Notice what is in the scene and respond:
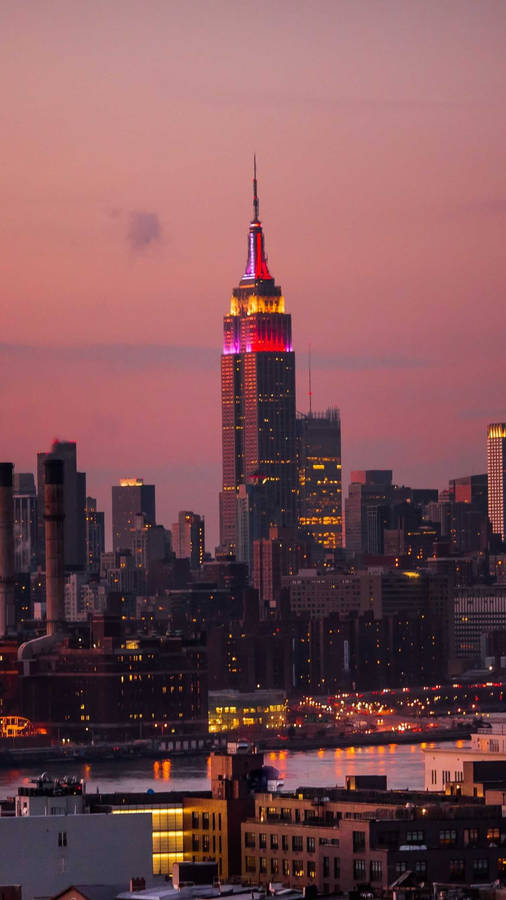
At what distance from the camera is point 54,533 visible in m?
129

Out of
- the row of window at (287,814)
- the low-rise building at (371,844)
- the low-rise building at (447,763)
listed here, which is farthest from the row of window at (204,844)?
the low-rise building at (447,763)

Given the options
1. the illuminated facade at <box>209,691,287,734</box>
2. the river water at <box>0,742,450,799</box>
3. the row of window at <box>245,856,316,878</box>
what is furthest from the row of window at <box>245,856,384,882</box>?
the illuminated facade at <box>209,691,287,734</box>

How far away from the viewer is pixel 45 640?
131 meters

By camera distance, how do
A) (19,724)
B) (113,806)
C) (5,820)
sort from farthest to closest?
1. (19,724)
2. (113,806)
3. (5,820)

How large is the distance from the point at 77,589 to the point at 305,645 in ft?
110

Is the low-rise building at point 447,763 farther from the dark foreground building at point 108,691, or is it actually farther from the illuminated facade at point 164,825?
the dark foreground building at point 108,691

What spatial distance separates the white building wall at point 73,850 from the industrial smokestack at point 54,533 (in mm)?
Answer: 89026

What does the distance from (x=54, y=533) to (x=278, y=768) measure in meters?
33.0

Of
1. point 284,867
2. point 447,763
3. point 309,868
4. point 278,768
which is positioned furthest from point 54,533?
point 309,868

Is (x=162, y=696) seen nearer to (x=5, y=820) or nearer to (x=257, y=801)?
(x=257, y=801)

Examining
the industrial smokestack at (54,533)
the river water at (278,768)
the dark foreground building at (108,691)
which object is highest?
the industrial smokestack at (54,533)

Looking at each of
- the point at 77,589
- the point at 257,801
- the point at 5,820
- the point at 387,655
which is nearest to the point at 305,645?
the point at 387,655

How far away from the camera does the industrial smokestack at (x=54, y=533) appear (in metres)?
128

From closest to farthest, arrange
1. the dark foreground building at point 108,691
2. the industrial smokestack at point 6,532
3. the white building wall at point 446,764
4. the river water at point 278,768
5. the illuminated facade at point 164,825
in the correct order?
the illuminated facade at point 164,825 < the white building wall at point 446,764 < the river water at point 278,768 < the industrial smokestack at point 6,532 < the dark foreground building at point 108,691
